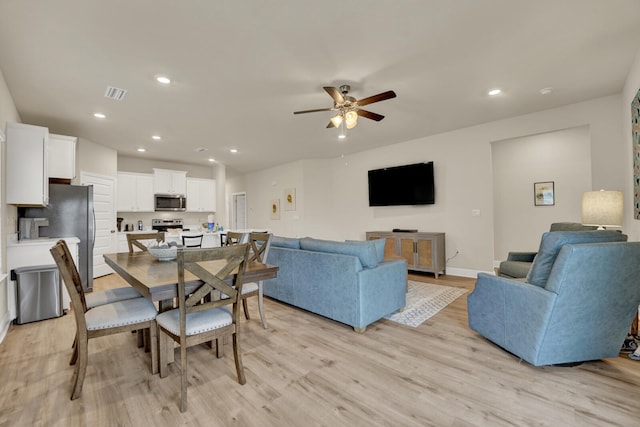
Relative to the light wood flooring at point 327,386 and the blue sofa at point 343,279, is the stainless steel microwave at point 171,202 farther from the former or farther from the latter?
the blue sofa at point 343,279

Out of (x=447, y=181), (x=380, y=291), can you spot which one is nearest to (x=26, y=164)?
(x=380, y=291)

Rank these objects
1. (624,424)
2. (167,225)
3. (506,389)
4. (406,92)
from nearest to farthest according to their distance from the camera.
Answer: (624,424), (506,389), (406,92), (167,225)

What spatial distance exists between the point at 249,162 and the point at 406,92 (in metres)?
5.05

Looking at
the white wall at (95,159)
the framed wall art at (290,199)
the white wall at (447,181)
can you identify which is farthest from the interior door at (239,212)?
the white wall at (95,159)

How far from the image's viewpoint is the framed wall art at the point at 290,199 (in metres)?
7.52

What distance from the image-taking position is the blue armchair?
1917mm

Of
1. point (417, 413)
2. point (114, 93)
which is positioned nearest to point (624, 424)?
point (417, 413)

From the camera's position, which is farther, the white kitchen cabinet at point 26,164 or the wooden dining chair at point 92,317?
the white kitchen cabinet at point 26,164

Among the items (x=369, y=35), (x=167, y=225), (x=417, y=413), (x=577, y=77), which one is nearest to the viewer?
(x=417, y=413)

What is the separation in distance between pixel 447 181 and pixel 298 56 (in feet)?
12.5

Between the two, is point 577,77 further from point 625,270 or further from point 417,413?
point 417,413

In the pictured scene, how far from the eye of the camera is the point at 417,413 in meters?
Result: 1.66

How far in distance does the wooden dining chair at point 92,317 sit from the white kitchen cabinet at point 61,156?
3.29 metres

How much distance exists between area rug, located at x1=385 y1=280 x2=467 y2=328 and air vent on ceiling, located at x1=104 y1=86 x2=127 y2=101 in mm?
4031
